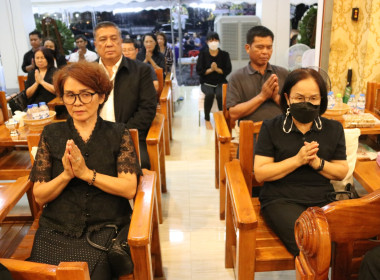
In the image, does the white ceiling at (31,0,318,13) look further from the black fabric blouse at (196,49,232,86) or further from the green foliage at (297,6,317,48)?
the black fabric blouse at (196,49,232,86)

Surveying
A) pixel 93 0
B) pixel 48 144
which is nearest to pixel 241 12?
pixel 93 0

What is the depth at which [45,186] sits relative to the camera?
5.74 ft

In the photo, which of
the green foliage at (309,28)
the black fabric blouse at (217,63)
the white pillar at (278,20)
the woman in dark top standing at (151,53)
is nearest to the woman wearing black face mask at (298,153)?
the black fabric blouse at (217,63)

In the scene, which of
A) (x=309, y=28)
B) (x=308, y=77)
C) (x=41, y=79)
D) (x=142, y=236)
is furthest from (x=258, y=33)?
(x=309, y=28)

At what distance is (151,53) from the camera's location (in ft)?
18.3

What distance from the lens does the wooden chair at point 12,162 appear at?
2701 millimetres

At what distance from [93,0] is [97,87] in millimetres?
5979

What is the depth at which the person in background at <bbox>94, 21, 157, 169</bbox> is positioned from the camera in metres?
2.85

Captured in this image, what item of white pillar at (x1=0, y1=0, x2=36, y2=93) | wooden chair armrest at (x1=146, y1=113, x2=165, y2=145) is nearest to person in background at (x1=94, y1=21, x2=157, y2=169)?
wooden chair armrest at (x1=146, y1=113, x2=165, y2=145)

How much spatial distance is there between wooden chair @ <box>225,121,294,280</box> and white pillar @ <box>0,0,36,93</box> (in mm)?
5994

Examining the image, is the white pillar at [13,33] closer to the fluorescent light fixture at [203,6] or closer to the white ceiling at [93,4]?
the white ceiling at [93,4]

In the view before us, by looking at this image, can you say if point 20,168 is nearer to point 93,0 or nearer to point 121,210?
point 121,210

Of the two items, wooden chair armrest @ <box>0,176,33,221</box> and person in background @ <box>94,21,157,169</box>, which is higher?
person in background @ <box>94,21,157,169</box>

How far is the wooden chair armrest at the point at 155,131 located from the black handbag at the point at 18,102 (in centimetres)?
173
